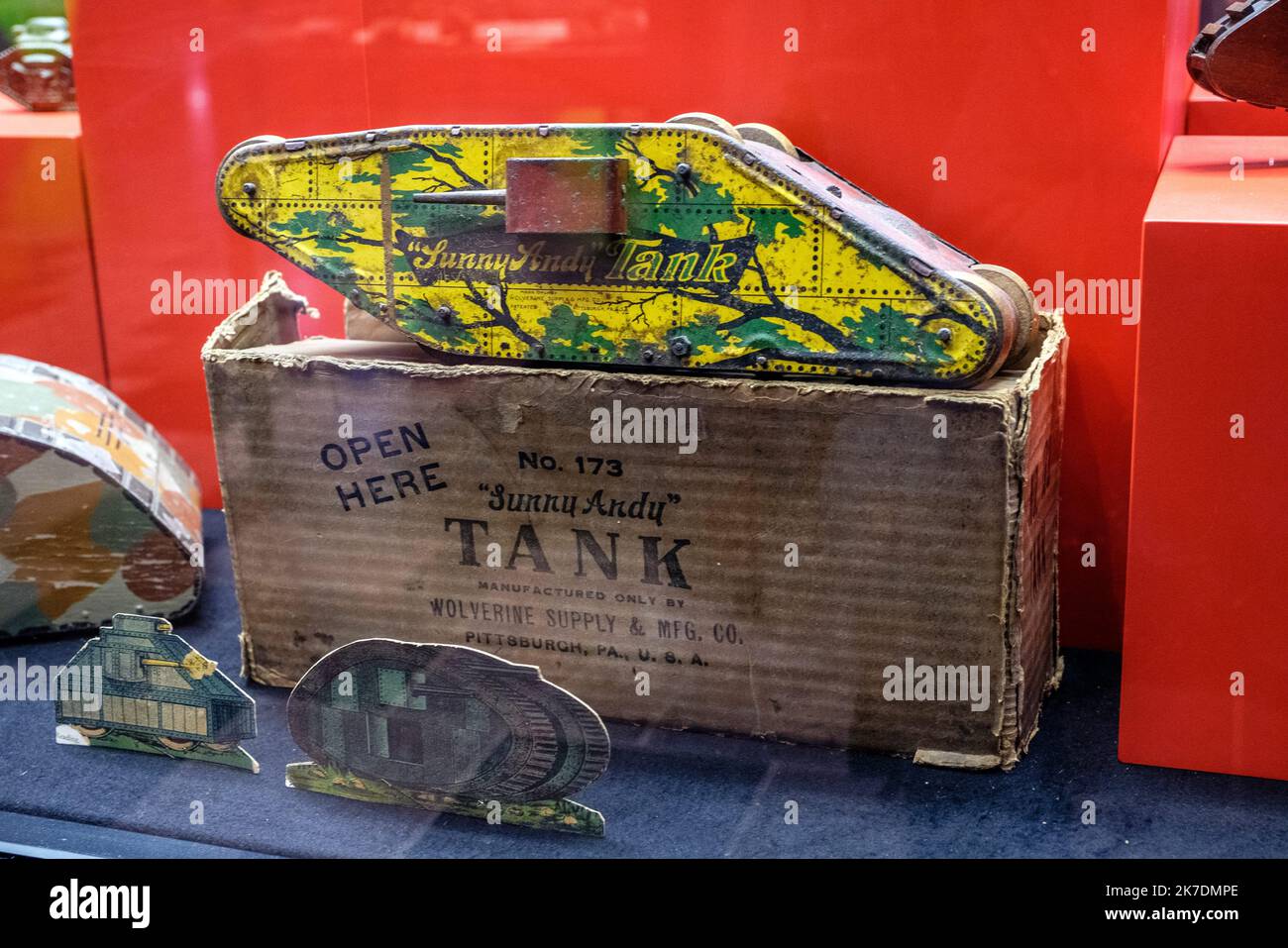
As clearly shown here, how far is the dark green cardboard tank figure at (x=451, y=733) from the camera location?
5.82 feet

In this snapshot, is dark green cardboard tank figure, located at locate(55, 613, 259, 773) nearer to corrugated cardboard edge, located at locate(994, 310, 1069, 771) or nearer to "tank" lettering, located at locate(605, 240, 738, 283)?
"tank" lettering, located at locate(605, 240, 738, 283)

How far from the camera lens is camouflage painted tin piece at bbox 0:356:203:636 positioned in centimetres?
248

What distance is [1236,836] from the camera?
71.7 inches

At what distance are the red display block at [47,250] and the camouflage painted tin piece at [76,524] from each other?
21.6 inches

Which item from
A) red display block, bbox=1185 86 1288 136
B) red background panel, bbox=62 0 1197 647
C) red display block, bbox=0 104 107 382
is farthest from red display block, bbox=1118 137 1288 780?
red display block, bbox=0 104 107 382

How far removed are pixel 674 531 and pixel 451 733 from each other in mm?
463

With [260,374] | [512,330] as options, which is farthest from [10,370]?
[512,330]

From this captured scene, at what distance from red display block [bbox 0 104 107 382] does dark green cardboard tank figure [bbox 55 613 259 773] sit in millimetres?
1357

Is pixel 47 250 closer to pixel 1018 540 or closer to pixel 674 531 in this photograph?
pixel 674 531

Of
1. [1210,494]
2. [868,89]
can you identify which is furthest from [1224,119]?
[1210,494]

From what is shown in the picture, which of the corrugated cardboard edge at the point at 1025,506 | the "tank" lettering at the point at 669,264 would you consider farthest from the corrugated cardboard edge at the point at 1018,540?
the "tank" lettering at the point at 669,264

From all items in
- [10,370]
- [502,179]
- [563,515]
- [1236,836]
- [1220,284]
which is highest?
[502,179]

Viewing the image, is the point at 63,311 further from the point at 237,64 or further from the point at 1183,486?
the point at 1183,486
